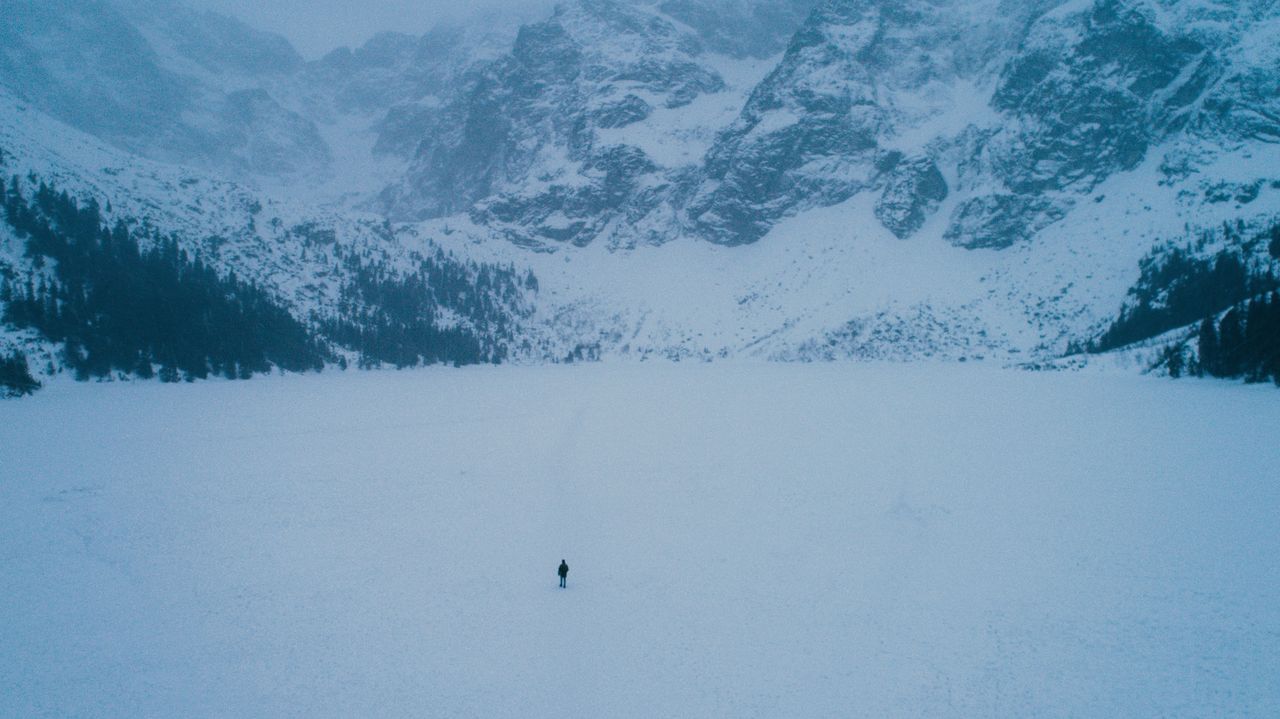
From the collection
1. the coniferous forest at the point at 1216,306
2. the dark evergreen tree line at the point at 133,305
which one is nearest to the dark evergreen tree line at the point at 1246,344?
the coniferous forest at the point at 1216,306

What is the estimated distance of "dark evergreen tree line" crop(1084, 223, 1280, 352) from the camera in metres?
81.0

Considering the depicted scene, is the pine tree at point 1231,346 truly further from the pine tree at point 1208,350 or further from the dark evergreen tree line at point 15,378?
the dark evergreen tree line at point 15,378

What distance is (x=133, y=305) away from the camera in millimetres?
99062

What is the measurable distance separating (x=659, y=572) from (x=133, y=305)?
380 feet

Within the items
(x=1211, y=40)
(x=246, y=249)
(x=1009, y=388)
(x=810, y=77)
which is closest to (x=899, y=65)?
(x=810, y=77)

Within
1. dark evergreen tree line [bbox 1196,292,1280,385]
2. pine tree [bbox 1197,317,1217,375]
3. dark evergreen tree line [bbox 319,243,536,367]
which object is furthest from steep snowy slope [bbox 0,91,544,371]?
dark evergreen tree line [bbox 1196,292,1280,385]

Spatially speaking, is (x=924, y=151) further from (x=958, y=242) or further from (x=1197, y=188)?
(x=1197, y=188)

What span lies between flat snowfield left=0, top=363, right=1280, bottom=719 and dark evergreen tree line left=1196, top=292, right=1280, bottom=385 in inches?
331

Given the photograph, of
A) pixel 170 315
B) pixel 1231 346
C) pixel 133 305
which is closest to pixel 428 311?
pixel 170 315

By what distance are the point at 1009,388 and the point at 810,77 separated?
155 m

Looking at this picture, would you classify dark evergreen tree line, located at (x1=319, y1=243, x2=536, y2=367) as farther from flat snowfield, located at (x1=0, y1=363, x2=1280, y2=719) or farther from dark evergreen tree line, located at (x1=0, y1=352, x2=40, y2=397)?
flat snowfield, located at (x1=0, y1=363, x2=1280, y2=719)

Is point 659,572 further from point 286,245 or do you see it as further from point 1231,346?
point 286,245

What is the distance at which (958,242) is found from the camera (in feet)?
470

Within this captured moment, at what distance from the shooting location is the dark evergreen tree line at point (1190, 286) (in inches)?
3189
